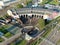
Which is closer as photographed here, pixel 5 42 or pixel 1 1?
pixel 5 42

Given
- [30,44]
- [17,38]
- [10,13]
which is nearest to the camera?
[30,44]

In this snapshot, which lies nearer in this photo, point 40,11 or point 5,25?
point 5,25

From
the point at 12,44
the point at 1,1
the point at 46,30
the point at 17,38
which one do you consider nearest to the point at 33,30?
the point at 46,30

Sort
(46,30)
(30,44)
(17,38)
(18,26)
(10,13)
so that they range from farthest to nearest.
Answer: (10,13)
(18,26)
(46,30)
(17,38)
(30,44)

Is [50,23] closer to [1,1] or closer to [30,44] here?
[30,44]

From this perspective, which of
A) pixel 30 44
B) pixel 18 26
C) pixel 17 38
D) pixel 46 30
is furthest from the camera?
pixel 18 26

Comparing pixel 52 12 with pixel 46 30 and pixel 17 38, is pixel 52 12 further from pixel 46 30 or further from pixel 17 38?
pixel 17 38

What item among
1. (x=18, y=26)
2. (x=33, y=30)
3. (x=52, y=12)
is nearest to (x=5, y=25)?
(x=18, y=26)

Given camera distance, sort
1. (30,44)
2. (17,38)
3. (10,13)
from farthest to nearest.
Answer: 1. (10,13)
2. (17,38)
3. (30,44)
